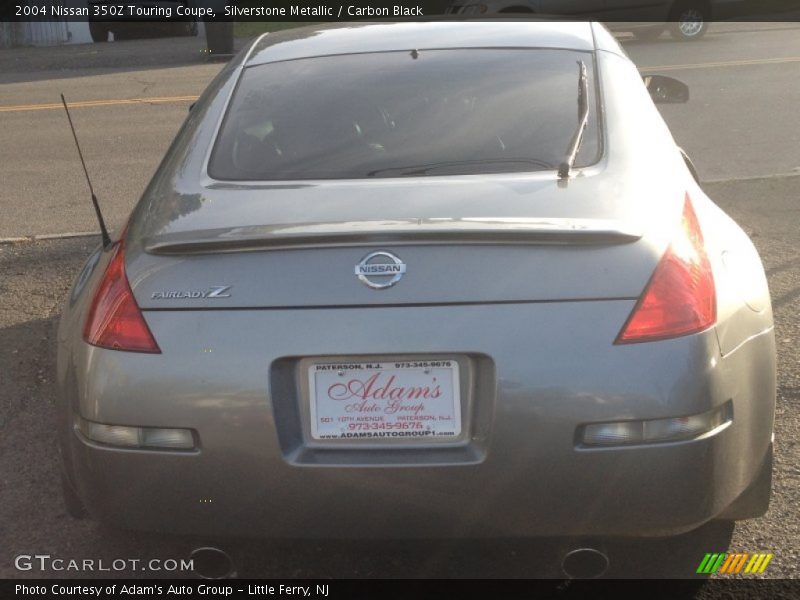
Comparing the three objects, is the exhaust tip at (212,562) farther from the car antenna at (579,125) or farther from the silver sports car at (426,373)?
the car antenna at (579,125)

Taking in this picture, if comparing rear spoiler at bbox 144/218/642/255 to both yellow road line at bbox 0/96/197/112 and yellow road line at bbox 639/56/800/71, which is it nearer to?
yellow road line at bbox 0/96/197/112

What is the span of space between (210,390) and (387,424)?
45 cm

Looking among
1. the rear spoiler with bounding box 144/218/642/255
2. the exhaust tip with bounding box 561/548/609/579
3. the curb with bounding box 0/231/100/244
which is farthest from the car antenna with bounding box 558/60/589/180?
the curb with bounding box 0/231/100/244

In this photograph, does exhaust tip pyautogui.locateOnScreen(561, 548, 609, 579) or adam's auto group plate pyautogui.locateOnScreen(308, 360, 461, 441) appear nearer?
adam's auto group plate pyautogui.locateOnScreen(308, 360, 461, 441)

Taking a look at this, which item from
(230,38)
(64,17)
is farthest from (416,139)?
(64,17)

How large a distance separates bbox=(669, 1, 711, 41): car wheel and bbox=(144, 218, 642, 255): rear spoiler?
18.9 meters

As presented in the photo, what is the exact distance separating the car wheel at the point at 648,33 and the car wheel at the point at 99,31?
1095cm

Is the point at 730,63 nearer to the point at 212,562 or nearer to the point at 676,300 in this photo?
the point at 676,300

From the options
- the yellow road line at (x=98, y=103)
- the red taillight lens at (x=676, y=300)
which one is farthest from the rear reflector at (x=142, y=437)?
the yellow road line at (x=98, y=103)

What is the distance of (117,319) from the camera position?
306 cm

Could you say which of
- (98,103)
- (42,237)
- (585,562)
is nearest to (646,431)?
(585,562)

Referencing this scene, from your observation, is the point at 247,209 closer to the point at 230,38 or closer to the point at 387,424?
the point at 387,424

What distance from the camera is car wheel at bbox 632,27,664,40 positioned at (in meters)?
Result: 20.9

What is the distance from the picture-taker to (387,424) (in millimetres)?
2914
